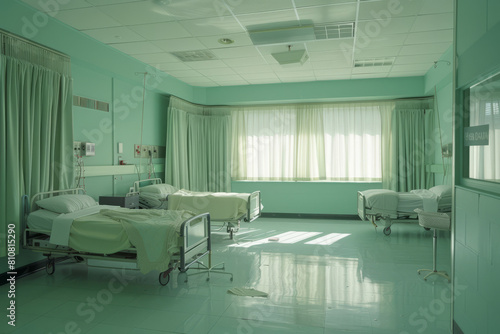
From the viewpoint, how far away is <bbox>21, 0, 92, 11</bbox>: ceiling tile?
3781mm

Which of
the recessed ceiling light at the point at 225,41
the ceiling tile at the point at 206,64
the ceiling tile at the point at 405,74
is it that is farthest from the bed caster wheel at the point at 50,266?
the ceiling tile at the point at 405,74

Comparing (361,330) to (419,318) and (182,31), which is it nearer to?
(419,318)

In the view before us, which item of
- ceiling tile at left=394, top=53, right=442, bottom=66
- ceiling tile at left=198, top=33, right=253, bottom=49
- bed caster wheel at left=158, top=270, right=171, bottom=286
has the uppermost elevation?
ceiling tile at left=394, top=53, right=442, bottom=66

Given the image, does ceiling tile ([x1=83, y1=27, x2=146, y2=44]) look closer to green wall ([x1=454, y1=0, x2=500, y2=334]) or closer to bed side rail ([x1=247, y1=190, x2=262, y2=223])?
bed side rail ([x1=247, y1=190, x2=262, y2=223])

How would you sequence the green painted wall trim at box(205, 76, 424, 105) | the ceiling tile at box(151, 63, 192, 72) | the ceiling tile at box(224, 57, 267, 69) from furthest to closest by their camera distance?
the green painted wall trim at box(205, 76, 424, 105) → the ceiling tile at box(151, 63, 192, 72) → the ceiling tile at box(224, 57, 267, 69)

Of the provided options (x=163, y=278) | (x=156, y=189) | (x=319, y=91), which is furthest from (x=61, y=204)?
(x=319, y=91)

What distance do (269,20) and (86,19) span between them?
A: 2224 mm

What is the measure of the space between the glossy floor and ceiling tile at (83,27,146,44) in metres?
3.08

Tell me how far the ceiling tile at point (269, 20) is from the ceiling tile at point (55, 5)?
5.72 feet

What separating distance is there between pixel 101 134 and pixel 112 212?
178 cm

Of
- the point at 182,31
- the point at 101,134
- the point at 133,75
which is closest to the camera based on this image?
the point at 182,31

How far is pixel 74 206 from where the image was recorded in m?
4.05

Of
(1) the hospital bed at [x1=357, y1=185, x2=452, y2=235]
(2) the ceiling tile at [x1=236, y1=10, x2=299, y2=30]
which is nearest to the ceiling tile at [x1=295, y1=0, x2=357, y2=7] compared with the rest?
(2) the ceiling tile at [x1=236, y1=10, x2=299, y2=30]

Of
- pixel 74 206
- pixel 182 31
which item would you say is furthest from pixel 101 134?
pixel 182 31
